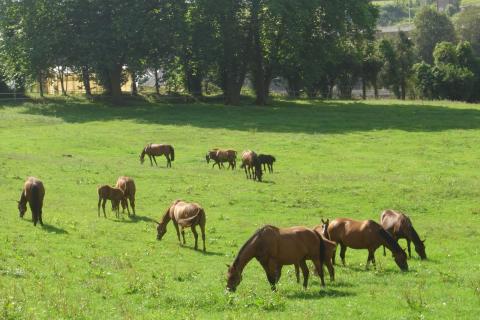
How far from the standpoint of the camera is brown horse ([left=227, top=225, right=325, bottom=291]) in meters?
16.2

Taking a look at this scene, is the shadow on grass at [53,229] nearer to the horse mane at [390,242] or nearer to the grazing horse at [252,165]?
the horse mane at [390,242]

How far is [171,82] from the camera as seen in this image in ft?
264

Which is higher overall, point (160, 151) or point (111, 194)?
point (111, 194)

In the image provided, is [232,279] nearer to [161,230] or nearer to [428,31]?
[161,230]

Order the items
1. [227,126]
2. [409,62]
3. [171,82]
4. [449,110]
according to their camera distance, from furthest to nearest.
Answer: [409,62], [171,82], [449,110], [227,126]

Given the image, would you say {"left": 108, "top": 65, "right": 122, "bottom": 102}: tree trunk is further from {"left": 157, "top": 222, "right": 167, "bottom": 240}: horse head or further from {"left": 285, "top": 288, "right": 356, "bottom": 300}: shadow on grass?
{"left": 285, "top": 288, "right": 356, "bottom": 300}: shadow on grass

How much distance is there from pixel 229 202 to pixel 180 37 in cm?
4081

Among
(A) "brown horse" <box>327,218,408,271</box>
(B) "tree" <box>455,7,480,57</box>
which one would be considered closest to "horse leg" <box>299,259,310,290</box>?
(A) "brown horse" <box>327,218,408,271</box>

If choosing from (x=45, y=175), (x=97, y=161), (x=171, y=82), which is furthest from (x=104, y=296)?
(x=171, y=82)

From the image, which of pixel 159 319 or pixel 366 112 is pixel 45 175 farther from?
pixel 366 112

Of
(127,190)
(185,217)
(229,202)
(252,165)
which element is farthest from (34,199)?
(252,165)

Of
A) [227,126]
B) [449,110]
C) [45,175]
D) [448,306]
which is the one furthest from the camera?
[449,110]

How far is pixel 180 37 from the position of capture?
6981 centimetres

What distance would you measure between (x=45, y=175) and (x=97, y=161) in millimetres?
6113
